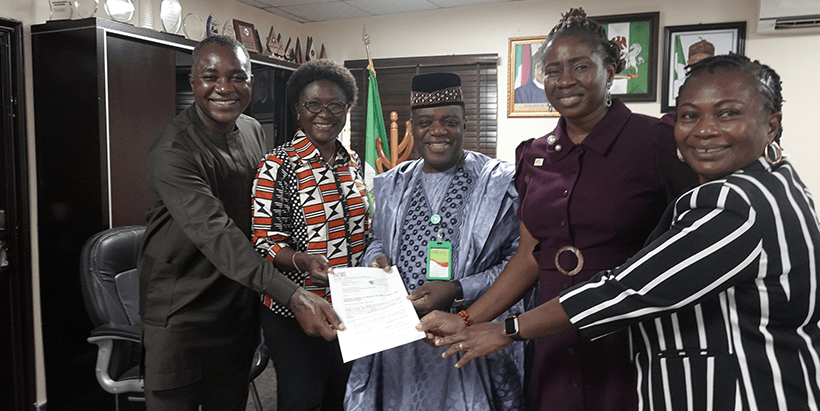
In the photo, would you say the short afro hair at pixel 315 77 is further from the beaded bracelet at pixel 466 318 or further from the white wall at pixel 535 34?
the white wall at pixel 535 34

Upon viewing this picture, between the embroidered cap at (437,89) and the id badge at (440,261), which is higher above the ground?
the embroidered cap at (437,89)

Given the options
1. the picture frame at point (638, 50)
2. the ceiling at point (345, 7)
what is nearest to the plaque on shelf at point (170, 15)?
the ceiling at point (345, 7)

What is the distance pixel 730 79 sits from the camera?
3.46 feet

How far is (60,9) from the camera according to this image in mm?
3020

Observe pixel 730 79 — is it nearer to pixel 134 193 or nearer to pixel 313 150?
pixel 313 150

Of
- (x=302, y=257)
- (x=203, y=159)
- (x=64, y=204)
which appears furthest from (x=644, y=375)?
(x=64, y=204)

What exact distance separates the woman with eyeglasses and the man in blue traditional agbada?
16 centimetres

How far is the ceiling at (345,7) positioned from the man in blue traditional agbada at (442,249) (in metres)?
3.50

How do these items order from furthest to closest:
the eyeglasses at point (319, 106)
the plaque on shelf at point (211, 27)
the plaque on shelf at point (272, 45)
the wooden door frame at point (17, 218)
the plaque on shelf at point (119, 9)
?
the plaque on shelf at point (272, 45), the plaque on shelf at point (211, 27), the plaque on shelf at point (119, 9), the wooden door frame at point (17, 218), the eyeglasses at point (319, 106)

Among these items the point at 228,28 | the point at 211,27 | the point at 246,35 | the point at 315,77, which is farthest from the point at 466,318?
the point at 246,35

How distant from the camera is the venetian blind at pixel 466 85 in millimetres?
5207

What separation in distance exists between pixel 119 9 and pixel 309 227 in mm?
2120

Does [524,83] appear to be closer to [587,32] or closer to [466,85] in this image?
[466,85]

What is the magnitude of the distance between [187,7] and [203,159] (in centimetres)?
304
